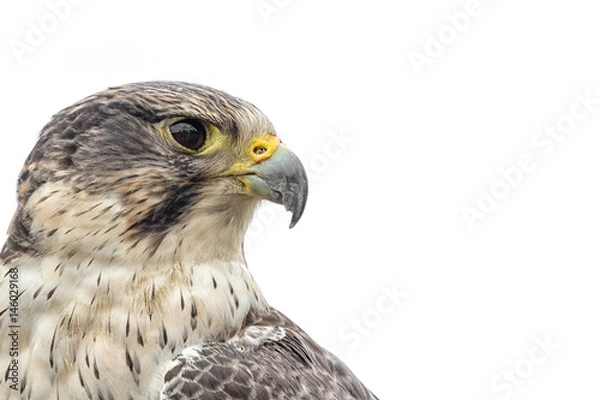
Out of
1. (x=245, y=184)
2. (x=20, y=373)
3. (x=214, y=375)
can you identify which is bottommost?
(x=20, y=373)

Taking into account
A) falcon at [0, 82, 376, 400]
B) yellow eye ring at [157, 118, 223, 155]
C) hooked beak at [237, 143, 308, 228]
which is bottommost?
falcon at [0, 82, 376, 400]

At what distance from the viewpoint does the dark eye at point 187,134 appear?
12.1ft

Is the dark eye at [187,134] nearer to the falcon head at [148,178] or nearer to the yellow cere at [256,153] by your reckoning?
the falcon head at [148,178]

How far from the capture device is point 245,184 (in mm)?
3729

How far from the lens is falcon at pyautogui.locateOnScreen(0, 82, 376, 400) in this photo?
11.4 ft

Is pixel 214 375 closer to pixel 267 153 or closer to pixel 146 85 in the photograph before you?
pixel 267 153

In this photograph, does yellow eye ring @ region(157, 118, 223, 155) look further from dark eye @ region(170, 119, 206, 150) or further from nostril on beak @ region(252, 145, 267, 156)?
nostril on beak @ region(252, 145, 267, 156)

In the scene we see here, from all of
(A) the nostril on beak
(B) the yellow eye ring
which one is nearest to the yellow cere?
(A) the nostril on beak

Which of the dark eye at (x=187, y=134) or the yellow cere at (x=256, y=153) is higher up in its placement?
the yellow cere at (x=256, y=153)

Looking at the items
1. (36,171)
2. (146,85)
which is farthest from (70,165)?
(146,85)

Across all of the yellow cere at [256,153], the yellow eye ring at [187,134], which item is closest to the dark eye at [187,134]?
the yellow eye ring at [187,134]

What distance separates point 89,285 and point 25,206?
19.5 inches

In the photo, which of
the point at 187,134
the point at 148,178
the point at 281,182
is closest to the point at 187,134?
the point at 187,134

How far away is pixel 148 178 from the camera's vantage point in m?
3.62
